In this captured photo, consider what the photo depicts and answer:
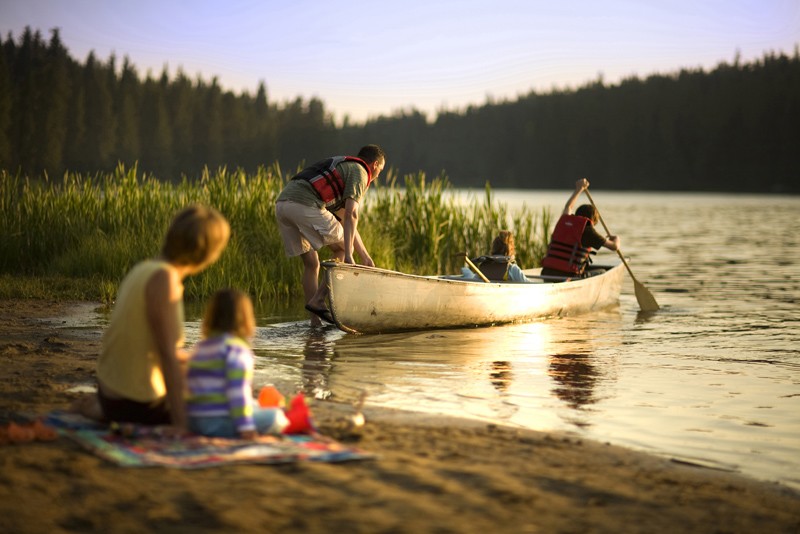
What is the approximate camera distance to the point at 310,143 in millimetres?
71062

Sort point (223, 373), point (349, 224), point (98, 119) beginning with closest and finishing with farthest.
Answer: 1. point (223, 373)
2. point (349, 224)
3. point (98, 119)

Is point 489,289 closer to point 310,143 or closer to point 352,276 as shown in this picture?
point 352,276

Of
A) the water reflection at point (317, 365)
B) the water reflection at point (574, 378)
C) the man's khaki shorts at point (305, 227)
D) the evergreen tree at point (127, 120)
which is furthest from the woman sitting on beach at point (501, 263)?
the evergreen tree at point (127, 120)

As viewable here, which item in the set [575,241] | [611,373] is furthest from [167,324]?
[575,241]

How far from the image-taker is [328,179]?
970cm

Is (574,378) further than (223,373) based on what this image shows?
Yes

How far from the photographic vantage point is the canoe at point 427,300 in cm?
966

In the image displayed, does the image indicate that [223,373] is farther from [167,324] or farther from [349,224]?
[349,224]

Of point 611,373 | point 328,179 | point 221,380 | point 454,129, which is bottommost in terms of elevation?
point 611,373

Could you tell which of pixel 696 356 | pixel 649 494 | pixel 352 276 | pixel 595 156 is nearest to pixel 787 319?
pixel 696 356

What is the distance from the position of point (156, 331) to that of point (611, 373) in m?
5.09

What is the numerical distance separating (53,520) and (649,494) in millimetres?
2564

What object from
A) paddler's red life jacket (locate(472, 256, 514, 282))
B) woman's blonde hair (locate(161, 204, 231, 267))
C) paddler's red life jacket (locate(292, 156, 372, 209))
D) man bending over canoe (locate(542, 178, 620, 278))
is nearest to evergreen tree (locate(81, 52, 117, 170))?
man bending over canoe (locate(542, 178, 620, 278))

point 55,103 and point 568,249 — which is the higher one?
point 55,103
